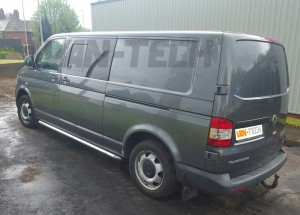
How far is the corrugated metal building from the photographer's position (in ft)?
24.3

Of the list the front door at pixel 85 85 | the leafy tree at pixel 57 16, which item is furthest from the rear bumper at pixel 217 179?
the leafy tree at pixel 57 16

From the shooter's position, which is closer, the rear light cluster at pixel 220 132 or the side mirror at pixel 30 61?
the rear light cluster at pixel 220 132

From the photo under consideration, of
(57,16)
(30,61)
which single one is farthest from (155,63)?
(57,16)

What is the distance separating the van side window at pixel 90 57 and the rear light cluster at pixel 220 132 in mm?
1820

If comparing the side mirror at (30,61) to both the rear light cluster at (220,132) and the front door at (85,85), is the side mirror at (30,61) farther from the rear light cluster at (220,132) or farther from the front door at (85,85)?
the rear light cluster at (220,132)

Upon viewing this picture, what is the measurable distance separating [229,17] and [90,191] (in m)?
6.60

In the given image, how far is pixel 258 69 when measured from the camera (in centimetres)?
320

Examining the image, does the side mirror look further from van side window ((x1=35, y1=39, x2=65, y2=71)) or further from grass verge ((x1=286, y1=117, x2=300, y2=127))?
grass verge ((x1=286, y1=117, x2=300, y2=127))

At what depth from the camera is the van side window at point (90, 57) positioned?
4.21 m

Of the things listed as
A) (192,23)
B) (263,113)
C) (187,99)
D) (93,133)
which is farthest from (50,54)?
(192,23)

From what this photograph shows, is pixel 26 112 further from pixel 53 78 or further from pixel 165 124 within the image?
pixel 165 124

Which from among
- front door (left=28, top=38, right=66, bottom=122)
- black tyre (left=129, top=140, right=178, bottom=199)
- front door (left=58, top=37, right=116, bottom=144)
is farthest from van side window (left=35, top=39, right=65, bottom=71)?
black tyre (left=129, top=140, right=178, bottom=199)

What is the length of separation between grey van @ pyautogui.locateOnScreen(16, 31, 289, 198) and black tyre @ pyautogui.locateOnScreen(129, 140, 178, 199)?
0.04 ft

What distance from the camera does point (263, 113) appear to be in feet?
10.9
